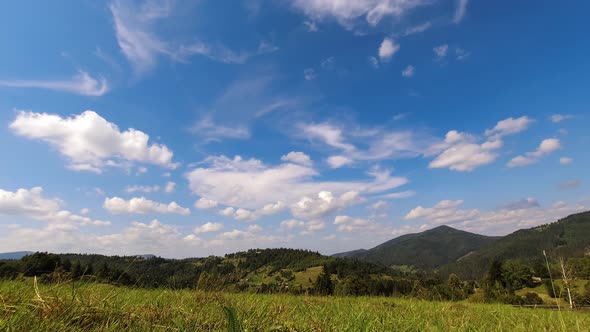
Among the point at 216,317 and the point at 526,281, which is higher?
the point at 216,317

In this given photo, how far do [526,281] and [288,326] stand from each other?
Result: 504 ft

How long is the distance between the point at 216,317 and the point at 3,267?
17.3 feet

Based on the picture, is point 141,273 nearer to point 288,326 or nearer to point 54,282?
point 54,282

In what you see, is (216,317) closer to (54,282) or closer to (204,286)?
(204,286)

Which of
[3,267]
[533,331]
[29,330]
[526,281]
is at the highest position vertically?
[3,267]

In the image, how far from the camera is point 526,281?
121 meters

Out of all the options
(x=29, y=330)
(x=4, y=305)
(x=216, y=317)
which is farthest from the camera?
(x=216, y=317)

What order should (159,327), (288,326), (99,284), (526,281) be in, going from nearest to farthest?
(159,327), (288,326), (99,284), (526,281)

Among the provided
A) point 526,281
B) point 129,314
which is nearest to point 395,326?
point 129,314

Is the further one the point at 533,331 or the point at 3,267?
the point at 3,267

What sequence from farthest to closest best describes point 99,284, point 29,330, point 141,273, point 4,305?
point 141,273, point 99,284, point 4,305, point 29,330

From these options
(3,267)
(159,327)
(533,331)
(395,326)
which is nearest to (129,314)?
(159,327)

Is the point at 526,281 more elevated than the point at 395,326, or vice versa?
the point at 395,326

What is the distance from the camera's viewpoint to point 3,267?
6402mm
